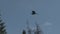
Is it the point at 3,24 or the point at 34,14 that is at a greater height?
the point at 3,24

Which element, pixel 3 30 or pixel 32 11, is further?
pixel 3 30

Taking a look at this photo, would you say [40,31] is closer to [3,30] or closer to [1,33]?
[1,33]

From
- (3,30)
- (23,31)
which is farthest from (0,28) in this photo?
(23,31)

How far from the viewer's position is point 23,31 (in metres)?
32.7

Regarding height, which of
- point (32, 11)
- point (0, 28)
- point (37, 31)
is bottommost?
point (37, 31)

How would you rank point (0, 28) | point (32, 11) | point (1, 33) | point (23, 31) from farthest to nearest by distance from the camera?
point (0, 28) → point (1, 33) → point (23, 31) → point (32, 11)

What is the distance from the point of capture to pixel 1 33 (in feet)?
151

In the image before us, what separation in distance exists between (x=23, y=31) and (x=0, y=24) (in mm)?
17406

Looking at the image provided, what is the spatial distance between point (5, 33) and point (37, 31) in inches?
714

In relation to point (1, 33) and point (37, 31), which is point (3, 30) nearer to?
point (1, 33)

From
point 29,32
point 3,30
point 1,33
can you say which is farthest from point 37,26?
point 3,30

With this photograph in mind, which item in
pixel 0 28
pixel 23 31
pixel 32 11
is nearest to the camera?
pixel 32 11

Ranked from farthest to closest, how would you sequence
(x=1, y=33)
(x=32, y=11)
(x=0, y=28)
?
(x=0, y=28) < (x=1, y=33) < (x=32, y=11)

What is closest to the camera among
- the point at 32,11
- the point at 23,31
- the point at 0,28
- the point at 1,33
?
the point at 32,11
